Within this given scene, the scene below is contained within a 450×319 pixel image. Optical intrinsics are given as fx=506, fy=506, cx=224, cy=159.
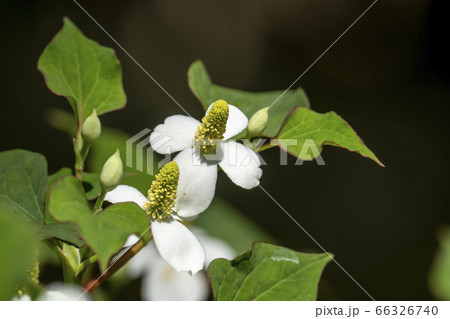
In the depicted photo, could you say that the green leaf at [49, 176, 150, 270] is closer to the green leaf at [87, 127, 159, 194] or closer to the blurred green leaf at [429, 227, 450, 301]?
the green leaf at [87, 127, 159, 194]

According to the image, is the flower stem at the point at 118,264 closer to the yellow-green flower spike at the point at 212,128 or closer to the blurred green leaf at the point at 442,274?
the yellow-green flower spike at the point at 212,128

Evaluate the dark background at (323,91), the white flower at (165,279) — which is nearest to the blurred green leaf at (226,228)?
the white flower at (165,279)

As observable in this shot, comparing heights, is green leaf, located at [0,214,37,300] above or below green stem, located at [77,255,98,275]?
above

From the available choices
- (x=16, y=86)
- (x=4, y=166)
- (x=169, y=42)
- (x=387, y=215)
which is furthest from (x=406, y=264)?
(x=4, y=166)

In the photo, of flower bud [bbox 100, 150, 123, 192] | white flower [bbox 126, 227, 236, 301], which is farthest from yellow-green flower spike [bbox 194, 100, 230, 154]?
white flower [bbox 126, 227, 236, 301]

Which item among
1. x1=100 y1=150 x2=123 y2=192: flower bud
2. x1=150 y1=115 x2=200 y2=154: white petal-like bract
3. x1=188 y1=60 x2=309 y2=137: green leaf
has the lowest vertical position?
x1=100 y1=150 x2=123 y2=192: flower bud

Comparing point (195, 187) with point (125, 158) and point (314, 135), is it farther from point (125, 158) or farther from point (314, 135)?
point (125, 158)
